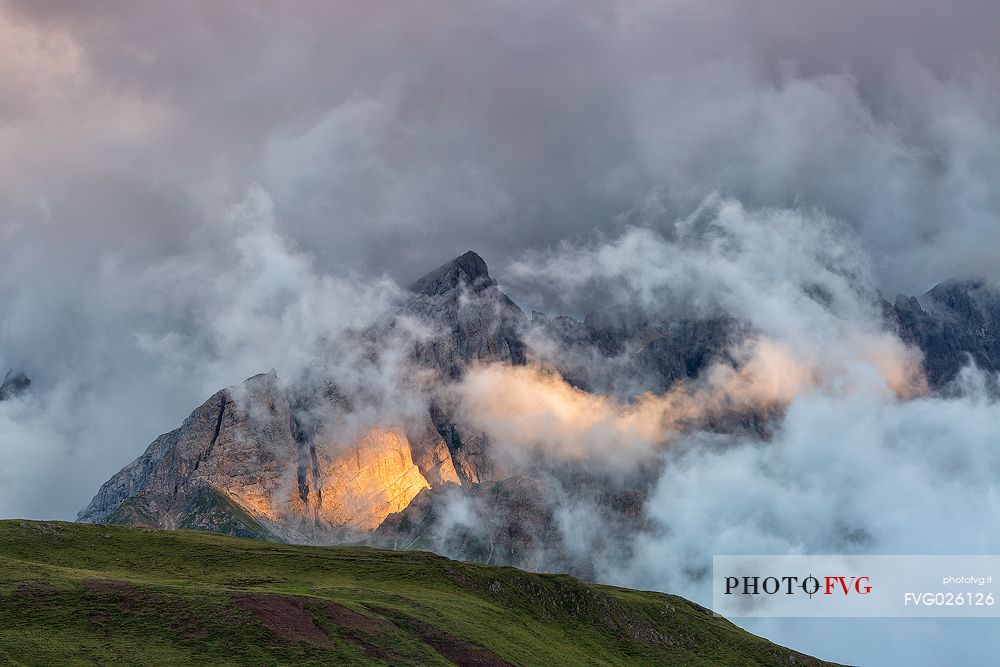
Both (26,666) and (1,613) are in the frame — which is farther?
(1,613)

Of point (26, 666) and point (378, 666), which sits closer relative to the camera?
point (26, 666)

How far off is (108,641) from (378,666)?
49670 millimetres

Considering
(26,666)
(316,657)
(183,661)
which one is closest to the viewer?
(26,666)

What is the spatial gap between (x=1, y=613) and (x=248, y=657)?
44.4 m

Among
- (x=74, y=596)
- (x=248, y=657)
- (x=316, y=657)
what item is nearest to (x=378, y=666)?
(x=316, y=657)

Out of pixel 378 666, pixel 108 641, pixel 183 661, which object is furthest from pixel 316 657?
pixel 108 641

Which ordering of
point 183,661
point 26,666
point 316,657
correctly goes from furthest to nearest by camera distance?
point 316,657, point 183,661, point 26,666

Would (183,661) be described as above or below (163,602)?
below

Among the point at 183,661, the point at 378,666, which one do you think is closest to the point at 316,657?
the point at 378,666

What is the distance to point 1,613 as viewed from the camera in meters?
182

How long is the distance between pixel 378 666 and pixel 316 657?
12693 millimetres

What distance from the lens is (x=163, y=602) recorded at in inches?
7756

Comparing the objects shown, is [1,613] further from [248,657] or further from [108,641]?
[248,657]

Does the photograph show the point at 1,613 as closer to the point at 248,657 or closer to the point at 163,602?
the point at 163,602
